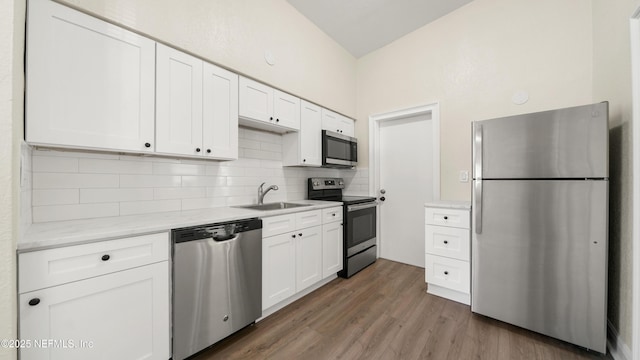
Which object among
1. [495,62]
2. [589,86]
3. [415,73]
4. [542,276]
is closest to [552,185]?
[542,276]

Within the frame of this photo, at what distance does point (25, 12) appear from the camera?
45.1 inches

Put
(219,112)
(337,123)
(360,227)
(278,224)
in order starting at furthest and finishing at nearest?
(337,123) → (360,227) → (278,224) → (219,112)

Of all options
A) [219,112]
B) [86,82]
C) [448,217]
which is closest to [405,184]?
[448,217]

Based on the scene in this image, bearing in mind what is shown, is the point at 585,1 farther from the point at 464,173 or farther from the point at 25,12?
the point at 25,12

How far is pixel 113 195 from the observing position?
63.0 inches

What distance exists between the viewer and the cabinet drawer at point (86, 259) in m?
0.97

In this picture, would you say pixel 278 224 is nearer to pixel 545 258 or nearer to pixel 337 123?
pixel 337 123

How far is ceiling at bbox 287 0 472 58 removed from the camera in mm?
2582

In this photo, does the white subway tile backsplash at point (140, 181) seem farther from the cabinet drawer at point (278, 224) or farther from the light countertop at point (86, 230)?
the cabinet drawer at point (278, 224)

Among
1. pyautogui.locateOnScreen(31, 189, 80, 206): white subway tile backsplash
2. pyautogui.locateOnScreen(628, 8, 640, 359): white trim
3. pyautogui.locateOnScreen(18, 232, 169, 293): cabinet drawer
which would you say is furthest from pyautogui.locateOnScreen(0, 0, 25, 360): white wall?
pyautogui.locateOnScreen(628, 8, 640, 359): white trim

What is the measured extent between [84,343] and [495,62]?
12.9ft

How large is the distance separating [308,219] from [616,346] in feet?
7.66

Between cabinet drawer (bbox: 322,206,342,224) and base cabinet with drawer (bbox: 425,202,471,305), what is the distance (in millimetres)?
948

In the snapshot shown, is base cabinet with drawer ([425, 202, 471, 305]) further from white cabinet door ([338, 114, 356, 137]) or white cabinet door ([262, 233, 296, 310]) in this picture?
Result: white cabinet door ([338, 114, 356, 137])
